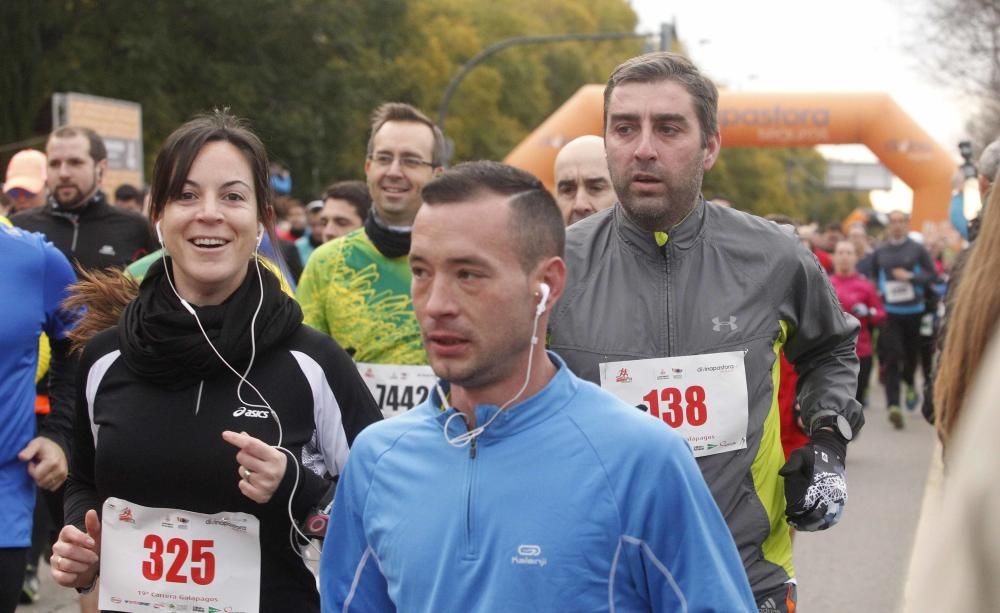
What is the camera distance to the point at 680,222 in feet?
11.7

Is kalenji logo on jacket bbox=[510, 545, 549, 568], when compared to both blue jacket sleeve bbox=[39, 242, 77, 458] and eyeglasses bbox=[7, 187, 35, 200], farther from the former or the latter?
eyeglasses bbox=[7, 187, 35, 200]

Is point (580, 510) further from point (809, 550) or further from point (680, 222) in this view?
point (809, 550)

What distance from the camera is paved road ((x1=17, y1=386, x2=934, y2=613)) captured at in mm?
7527

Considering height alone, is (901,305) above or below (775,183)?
above

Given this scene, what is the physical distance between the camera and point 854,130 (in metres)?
24.4

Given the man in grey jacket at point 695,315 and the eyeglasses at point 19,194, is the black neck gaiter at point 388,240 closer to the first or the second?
the man in grey jacket at point 695,315

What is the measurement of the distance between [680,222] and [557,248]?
115cm

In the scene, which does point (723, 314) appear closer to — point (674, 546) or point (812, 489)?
point (812, 489)

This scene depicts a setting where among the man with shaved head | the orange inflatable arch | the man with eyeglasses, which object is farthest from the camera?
the orange inflatable arch

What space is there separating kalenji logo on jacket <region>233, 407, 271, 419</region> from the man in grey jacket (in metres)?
0.74

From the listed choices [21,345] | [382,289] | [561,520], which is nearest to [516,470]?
[561,520]

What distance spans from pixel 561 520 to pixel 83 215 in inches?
235

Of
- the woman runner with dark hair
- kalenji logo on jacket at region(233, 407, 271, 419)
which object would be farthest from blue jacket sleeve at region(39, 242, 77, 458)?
kalenji logo on jacket at region(233, 407, 271, 419)

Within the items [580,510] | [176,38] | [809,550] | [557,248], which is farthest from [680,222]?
[176,38]
